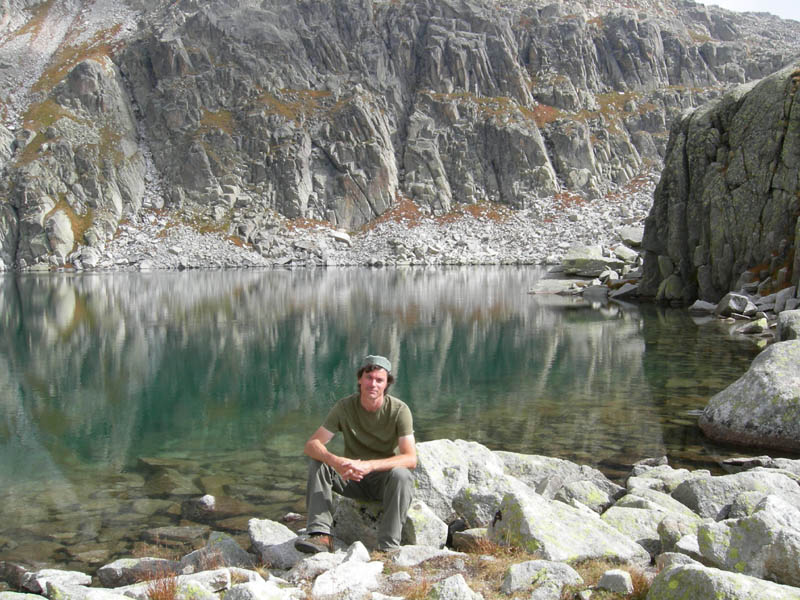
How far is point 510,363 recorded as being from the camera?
27.1 meters

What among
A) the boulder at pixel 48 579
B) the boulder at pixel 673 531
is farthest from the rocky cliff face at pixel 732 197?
the boulder at pixel 48 579

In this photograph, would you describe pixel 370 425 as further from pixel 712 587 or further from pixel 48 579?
pixel 712 587

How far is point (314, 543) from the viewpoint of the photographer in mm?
7820

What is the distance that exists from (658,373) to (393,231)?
116m

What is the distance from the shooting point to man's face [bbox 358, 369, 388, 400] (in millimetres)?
8086

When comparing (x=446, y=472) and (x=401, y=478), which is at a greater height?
(x=401, y=478)

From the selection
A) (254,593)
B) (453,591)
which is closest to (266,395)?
(254,593)

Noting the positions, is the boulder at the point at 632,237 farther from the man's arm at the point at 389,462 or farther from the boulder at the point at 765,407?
the man's arm at the point at 389,462

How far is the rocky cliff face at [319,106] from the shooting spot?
431 feet

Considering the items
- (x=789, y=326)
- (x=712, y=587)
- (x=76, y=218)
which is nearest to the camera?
(x=712, y=587)

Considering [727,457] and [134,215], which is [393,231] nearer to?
[134,215]

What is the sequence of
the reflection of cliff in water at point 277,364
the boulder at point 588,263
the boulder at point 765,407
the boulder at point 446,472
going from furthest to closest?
1. the boulder at point 588,263
2. the reflection of cliff in water at point 277,364
3. the boulder at point 765,407
4. the boulder at point 446,472

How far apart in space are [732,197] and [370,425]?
42.3 metres

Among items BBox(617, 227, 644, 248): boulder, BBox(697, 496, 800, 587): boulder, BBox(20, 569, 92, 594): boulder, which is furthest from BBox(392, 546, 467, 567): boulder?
BBox(617, 227, 644, 248): boulder
